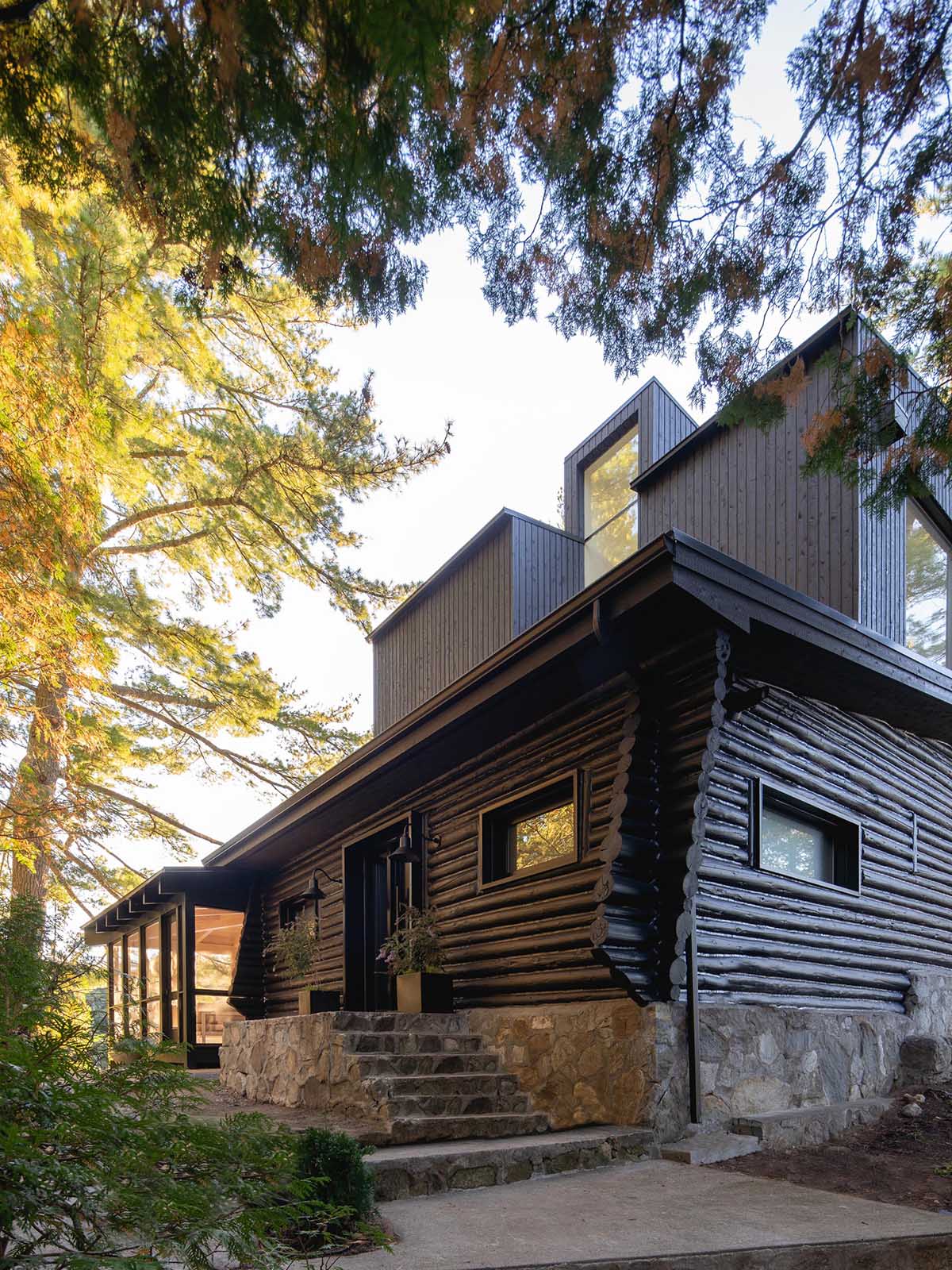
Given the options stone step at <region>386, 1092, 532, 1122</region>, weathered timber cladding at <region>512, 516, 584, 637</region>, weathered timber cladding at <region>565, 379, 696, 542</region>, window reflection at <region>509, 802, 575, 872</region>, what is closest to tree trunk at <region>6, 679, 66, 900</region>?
stone step at <region>386, 1092, 532, 1122</region>

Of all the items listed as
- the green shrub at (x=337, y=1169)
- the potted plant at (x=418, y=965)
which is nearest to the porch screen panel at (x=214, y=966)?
the potted plant at (x=418, y=965)

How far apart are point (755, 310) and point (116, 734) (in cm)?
1348

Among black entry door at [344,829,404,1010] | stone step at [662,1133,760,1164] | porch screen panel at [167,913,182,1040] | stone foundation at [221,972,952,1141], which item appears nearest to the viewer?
stone step at [662,1133,760,1164]

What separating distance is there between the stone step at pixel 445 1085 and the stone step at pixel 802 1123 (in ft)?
5.41

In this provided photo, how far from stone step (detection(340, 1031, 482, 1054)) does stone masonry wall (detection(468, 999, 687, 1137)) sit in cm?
35

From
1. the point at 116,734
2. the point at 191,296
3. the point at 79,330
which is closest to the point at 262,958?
the point at 116,734

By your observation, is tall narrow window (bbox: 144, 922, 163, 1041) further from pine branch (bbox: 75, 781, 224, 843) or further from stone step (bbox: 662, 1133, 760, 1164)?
stone step (bbox: 662, 1133, 760, 1164)

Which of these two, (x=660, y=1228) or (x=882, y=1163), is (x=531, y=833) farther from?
(x=660, y=1228)

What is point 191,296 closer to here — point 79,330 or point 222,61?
point 222,61

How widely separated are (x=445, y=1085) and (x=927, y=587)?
6057 mm

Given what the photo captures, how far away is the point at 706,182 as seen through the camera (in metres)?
5.16

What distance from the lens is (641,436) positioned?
38.6 ft

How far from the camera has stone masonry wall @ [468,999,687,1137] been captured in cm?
625

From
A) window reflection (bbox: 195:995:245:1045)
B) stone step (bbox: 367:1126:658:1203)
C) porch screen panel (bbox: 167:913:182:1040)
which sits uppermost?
stone step (bbox: 367:1126:658:1203)
